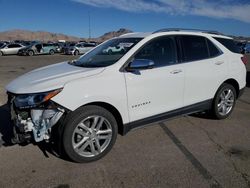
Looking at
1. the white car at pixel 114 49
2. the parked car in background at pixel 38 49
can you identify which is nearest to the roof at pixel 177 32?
the white car at pixel 114 49

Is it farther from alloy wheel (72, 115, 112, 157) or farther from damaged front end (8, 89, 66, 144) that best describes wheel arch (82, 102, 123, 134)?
damaged front end (8, 89, 66, 144)

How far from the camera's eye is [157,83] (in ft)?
14.7

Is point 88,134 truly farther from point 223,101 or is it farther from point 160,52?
point 223,101

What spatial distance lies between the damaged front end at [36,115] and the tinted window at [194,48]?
2.42 meters

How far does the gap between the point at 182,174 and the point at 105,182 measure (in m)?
0.99

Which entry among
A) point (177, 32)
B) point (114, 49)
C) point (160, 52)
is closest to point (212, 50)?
point (177, 32)

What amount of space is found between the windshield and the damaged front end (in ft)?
3.40

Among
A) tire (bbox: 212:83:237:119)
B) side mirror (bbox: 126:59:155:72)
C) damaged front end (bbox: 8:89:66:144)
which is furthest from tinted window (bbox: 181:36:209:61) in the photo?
damaged front end (bbox: 8:89:66:144)

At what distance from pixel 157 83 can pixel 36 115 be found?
1.86 metres

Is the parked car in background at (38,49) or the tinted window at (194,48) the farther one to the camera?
the parked car in background at (38,49)

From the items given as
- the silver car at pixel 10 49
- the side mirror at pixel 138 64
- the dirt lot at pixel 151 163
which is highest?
the silver car at pixel 10 49

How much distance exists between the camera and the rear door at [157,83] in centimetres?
427

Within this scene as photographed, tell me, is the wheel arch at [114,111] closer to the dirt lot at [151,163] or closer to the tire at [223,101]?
the dirt lot at [151,163]

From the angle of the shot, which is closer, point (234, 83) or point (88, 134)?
point (88, 134)
